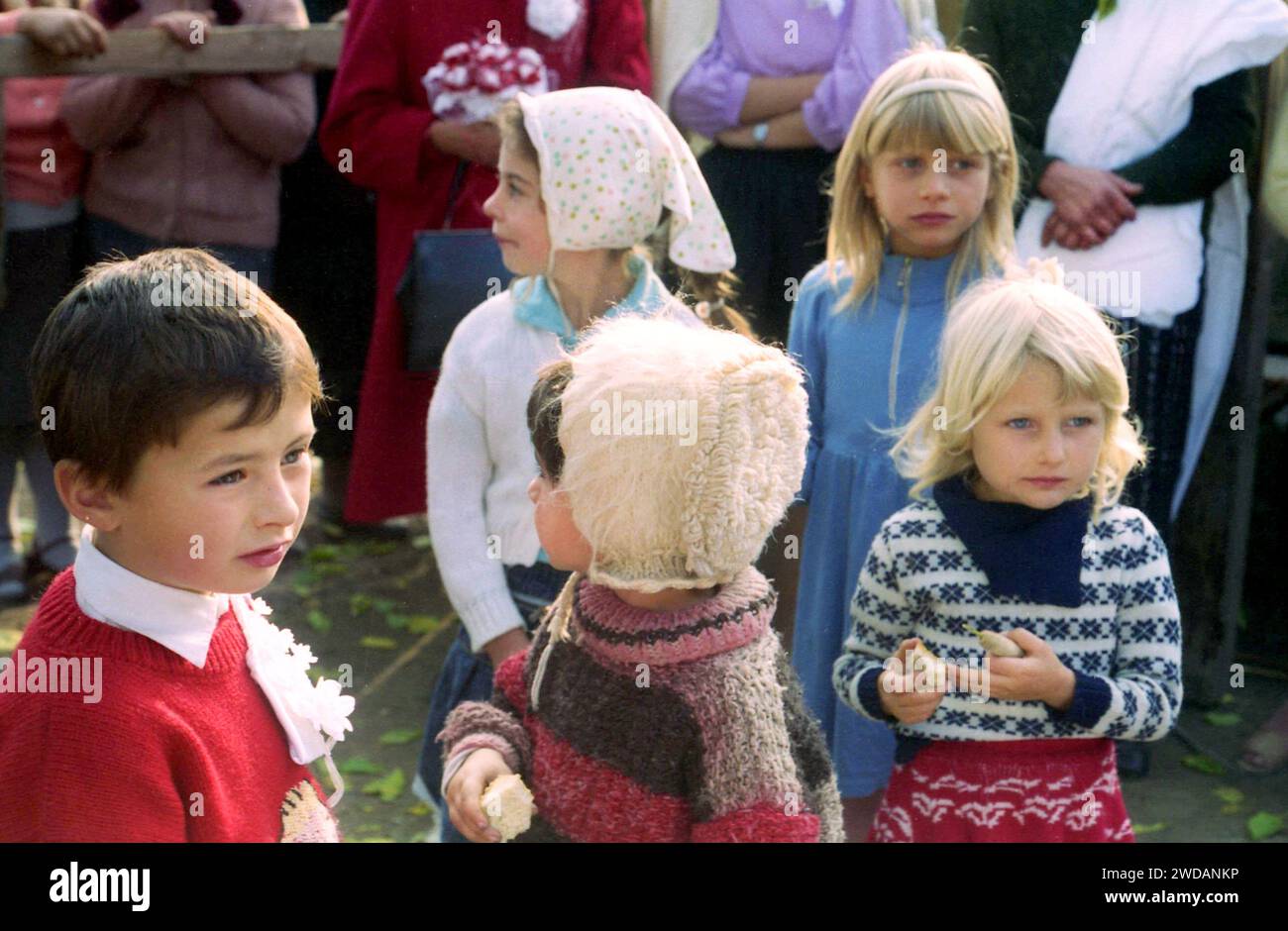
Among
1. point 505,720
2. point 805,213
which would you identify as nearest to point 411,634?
point 805,213

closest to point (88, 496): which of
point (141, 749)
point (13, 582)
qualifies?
point (141, 749)

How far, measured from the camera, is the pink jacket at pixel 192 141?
389 cm

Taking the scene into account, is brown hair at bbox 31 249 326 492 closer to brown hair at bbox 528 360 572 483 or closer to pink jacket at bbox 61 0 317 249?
brown hair at bbox 528 360 572 483

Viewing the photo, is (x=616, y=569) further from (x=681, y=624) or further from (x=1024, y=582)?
(x=1024, y=582)

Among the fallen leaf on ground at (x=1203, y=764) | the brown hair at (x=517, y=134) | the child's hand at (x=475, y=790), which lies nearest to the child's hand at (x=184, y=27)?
the brown hair at (x=517, y=134)

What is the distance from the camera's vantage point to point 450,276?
3.26 m

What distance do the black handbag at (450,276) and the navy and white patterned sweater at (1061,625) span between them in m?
1.23

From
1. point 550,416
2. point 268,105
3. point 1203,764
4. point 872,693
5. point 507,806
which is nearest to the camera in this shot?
point 507,806

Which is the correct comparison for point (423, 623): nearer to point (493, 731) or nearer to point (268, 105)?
point (268, 105)

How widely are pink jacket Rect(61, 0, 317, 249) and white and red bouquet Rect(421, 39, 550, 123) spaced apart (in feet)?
2.29

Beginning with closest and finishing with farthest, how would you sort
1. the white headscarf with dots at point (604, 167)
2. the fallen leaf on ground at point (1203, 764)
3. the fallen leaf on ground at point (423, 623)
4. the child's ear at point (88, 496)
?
the child's ear at point (88, 496) < the white headscarf with dots at point (604, 167) < the fallen leaf on ground at point (1203, 764) < the fallen leaf on ground at point (423, 623)

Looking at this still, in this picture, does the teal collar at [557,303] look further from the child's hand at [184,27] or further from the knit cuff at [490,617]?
the child's hand at [184,27]

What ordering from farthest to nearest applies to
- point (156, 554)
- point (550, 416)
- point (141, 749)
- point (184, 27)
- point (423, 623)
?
point (423, 623) → point (184, 27) → point (550, 416) → point (156, 554) → point (141, 749)

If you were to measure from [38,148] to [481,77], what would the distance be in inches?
57.0
